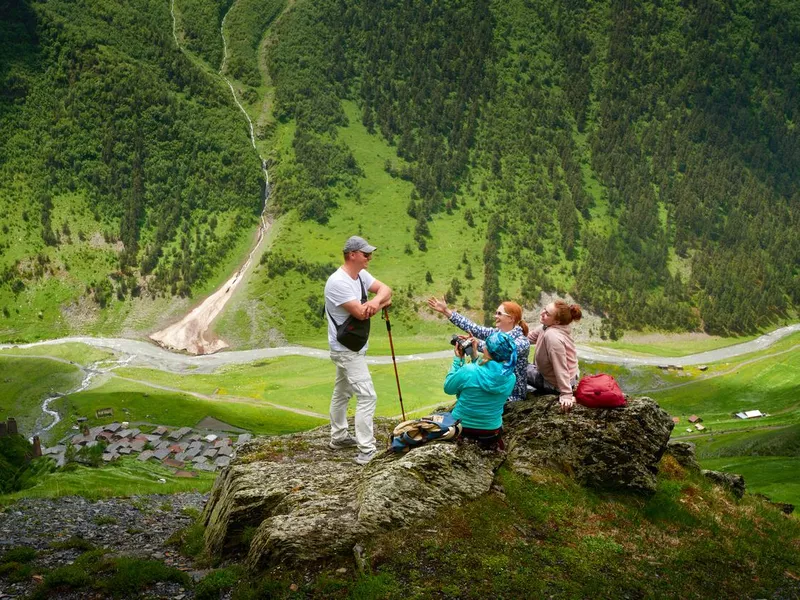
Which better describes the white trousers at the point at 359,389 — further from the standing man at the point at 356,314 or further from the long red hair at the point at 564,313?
the long red hair at the point at 564,313

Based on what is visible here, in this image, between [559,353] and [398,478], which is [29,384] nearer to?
[398,478]

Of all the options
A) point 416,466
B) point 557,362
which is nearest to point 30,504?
point 416,466

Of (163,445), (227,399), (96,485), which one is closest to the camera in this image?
(96,485)

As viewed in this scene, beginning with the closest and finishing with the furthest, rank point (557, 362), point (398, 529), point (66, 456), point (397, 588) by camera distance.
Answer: point (397, 588)
point (398, 529)
point (557, 362)
point (66, 456)

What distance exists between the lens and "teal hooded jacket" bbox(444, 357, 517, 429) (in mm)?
16531

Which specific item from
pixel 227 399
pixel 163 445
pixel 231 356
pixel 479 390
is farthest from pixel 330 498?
pixel 231 356

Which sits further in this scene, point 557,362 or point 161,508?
point 161,508

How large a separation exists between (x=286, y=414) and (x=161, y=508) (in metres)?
103

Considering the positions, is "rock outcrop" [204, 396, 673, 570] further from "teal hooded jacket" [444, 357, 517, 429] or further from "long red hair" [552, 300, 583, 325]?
"long red hair" [552, 300, 583, 325]

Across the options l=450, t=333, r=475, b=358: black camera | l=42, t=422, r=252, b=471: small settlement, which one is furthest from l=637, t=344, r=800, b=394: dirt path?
l=450, t=333, r=475, b=358: black camera

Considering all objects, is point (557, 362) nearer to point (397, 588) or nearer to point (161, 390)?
point (397, 588)

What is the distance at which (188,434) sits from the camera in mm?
113062

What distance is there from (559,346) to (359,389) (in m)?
5.33

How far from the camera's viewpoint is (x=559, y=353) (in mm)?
18250
